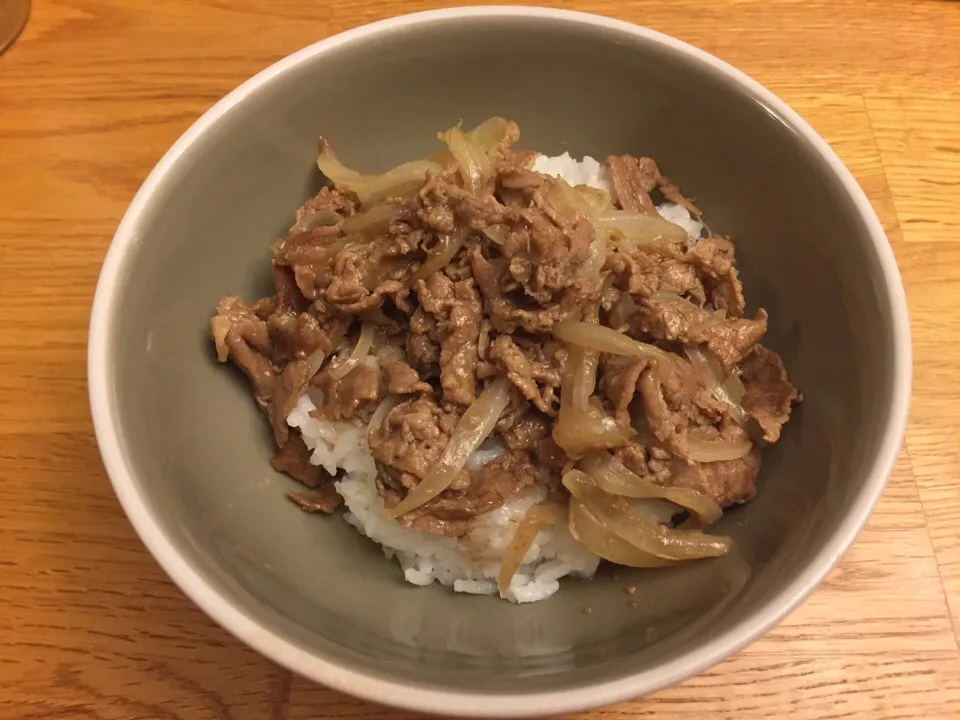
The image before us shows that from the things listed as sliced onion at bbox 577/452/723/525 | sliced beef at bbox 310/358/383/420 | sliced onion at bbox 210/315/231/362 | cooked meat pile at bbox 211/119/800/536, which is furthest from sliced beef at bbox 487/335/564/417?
sliced onion at bbox 210/315/231/362

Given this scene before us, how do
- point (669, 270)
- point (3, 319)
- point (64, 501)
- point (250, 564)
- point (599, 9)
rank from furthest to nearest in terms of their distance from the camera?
1. point (599, 9)
2. point (3, 319)
3. point (64, 501)
4. point (669, 270)
5. point (250, 564)

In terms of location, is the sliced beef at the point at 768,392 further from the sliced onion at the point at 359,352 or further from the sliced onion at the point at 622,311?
the sliced onion at the point at 359,352

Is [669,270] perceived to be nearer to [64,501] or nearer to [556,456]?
[556,456]

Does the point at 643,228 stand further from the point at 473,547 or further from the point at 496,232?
the point at 473,547

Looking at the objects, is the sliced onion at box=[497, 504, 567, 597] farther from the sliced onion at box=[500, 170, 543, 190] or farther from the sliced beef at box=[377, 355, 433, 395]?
the sliced onion at box=[500, 170, 543, 190]

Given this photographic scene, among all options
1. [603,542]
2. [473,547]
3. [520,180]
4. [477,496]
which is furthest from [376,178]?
[603,542]

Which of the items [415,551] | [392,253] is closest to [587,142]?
[392,253]

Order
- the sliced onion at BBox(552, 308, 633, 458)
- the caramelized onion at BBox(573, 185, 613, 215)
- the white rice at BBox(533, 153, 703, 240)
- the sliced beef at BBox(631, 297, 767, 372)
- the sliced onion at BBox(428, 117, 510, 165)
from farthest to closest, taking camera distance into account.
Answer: the white rice at BBox(533, 153, 703, 240), the sliced onion at BBox(428, 117, 510, 165), the caramelized onion at BBox(573, 185, 613, 215), the sliced beef at BBox(631, 297, 767, 372), the sliced onion at BBox(552, 308, 633, 458)

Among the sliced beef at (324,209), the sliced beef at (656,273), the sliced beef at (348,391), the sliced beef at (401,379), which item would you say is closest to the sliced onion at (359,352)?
the sliced beef at (348,391)
